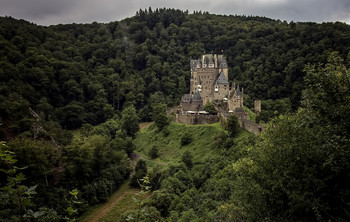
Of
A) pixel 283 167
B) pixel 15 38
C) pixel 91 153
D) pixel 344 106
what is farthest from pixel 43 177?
pixel 15 38

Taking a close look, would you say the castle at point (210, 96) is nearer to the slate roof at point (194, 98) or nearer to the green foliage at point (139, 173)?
the slate roof at point (194, 98)

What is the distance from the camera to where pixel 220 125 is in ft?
161

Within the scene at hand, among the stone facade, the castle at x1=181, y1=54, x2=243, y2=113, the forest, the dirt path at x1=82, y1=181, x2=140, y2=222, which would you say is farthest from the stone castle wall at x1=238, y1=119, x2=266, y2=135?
the dirt path at x1=82, y1=181, x2=140, y2=222

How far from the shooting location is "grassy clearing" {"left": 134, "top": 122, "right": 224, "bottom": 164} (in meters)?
45.8

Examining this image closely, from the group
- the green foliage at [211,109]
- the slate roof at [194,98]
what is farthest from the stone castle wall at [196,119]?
the slate roof at [194,98]

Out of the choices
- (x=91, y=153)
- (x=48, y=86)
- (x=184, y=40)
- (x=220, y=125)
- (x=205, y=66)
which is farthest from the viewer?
(x=184, y=40)

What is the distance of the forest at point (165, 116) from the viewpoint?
42.9 ft

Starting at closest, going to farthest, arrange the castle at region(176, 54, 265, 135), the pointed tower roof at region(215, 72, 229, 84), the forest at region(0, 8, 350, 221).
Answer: the forest at region(0, 8, 350, 221) → the castle at region(176, 54, 265, 135) → the pointed tower roof at region(215, 72, 229, 84)

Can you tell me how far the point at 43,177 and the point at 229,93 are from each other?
3730 cm

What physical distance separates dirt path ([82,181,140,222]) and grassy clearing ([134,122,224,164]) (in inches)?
354

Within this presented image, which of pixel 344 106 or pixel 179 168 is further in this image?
pixel 179 168

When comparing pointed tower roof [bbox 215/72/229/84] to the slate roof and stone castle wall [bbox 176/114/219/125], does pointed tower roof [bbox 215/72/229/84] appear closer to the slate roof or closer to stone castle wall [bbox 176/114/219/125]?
the slate roof

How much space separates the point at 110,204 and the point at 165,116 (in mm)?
23998

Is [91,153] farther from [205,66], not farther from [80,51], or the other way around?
[80,51]
